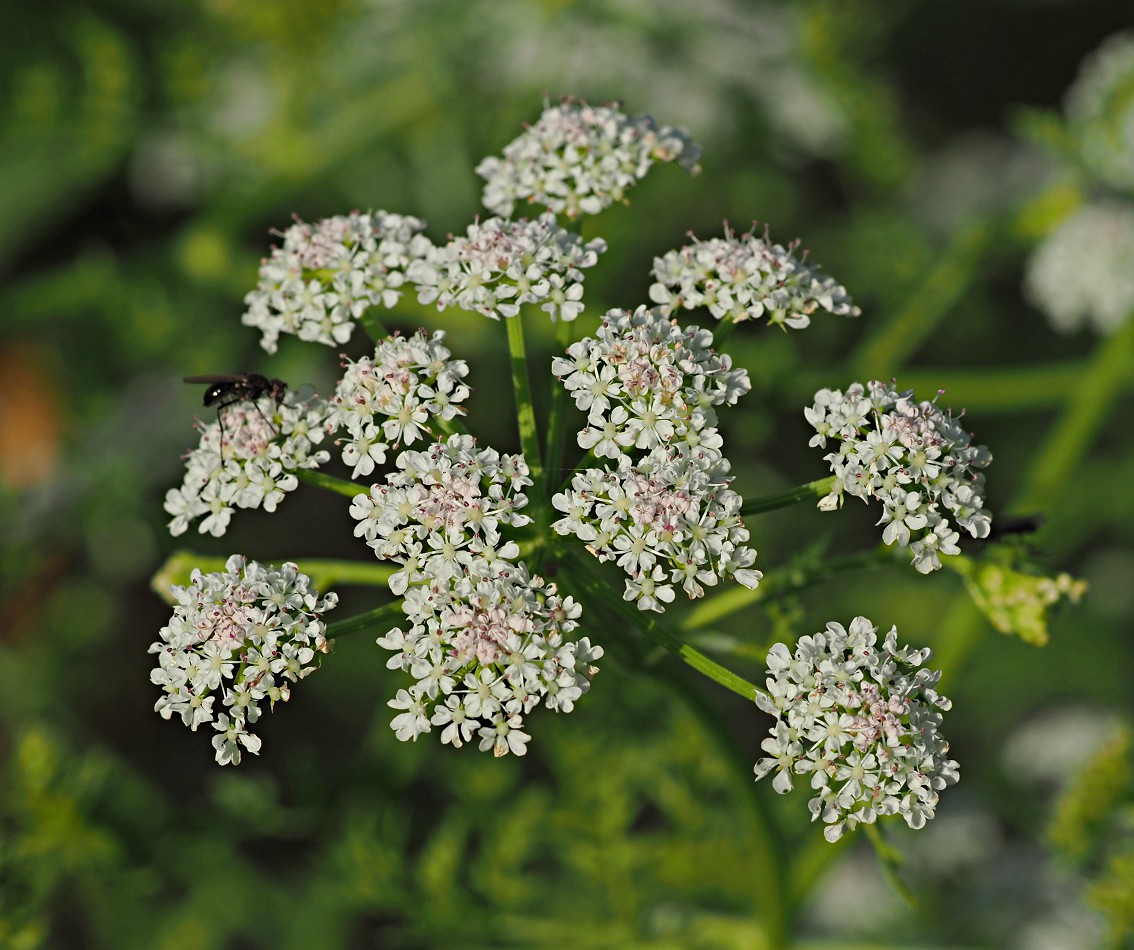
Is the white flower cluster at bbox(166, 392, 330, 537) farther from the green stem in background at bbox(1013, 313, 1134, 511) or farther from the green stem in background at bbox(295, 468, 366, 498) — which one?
the green stem in background at bbox(1013, 313, 1134, 511)

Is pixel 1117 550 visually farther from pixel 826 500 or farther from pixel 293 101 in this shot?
pixel 293 101

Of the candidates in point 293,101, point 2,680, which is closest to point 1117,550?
point 293,101

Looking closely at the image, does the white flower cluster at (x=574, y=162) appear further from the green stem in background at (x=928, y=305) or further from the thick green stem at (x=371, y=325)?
the green stem in background at (x=928, y=305)

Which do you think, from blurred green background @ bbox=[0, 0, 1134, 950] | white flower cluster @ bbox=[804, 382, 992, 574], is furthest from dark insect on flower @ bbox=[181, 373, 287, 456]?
blurred green background @ bbox=[0, 0, 1134, 950]

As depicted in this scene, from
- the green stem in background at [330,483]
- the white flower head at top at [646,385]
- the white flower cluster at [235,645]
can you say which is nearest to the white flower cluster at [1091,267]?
the white flower head at top at [646,385]

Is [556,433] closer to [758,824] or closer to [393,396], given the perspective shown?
[393,396]

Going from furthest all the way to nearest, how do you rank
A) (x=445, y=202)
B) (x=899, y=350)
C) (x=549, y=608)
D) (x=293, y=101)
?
(x=445, y=202) → (x=293, y=101) → (x=899, y=350) → (x=549, y=608)

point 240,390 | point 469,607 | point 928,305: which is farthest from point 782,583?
point 928,305
